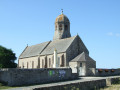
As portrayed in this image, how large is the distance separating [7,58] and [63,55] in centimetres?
1465

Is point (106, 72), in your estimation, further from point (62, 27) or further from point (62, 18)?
point (62, 18)

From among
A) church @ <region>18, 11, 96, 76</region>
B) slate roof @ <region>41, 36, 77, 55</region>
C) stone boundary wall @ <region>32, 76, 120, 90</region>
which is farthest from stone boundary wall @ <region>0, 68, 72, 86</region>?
slate roof @ <region>41, 36, 77, 55</region>

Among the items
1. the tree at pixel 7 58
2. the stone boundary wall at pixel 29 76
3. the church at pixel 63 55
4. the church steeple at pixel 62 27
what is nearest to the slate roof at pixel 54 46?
the church at pixel 63 55

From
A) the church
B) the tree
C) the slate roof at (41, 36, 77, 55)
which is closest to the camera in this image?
the church

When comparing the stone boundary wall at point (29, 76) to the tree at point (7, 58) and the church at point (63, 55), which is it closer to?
the church at point (63, 55)

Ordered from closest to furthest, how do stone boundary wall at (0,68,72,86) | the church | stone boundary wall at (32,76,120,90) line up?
stone boundary wall at (32,76,120,90) → stone boundary wall at (0,68,72,86) → the church

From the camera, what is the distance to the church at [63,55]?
3938 centimetres

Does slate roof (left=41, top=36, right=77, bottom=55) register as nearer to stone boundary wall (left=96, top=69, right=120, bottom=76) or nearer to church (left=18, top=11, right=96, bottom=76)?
church (left=18, top=11, right=96, bottom=76)

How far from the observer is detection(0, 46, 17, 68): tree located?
46456 mm

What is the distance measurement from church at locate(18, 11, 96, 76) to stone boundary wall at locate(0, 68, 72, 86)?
6475mm

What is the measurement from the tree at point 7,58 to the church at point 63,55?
704cm

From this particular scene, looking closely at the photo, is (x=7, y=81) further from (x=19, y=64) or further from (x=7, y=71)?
(x=19, y=64)

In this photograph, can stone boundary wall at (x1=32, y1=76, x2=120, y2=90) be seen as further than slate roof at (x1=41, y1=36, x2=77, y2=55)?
No

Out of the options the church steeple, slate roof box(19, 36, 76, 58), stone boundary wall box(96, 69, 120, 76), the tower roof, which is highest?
the tower roof
